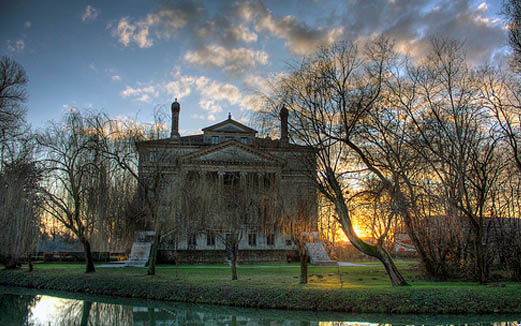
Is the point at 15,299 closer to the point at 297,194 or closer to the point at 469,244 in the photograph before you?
the point at 297,194

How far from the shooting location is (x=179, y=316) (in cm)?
1408

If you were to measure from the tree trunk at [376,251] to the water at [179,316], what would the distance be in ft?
10.3

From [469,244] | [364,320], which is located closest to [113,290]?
[364,320]

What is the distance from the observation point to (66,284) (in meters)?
20.5

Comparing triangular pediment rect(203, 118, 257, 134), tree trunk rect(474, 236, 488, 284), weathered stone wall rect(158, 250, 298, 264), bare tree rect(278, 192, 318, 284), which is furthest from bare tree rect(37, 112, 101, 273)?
triangular pediment rect(203, 118, 257, 134)

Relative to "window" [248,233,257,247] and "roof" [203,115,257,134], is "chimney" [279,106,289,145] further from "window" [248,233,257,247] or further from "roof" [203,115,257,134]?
"roof" [203,115,257,134]

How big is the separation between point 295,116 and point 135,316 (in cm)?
978

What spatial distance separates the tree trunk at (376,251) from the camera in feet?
54.5

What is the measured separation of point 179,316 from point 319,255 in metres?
23.9

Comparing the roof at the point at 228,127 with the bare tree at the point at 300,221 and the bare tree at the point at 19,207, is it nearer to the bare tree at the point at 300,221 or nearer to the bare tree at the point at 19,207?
the bare tree at the point at 19,207

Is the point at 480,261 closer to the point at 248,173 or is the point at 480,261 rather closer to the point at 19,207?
the point at 248,173

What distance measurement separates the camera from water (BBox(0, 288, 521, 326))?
504 inches

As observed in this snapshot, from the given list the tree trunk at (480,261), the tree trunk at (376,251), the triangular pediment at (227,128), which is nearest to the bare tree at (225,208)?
the tree trunk at (376,251)

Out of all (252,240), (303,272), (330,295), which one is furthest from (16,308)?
(252,240)
